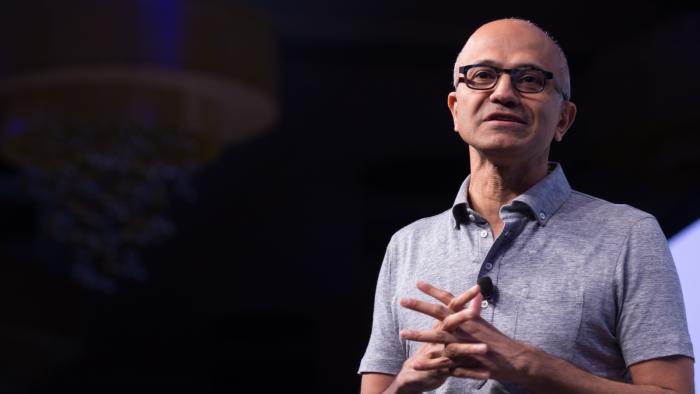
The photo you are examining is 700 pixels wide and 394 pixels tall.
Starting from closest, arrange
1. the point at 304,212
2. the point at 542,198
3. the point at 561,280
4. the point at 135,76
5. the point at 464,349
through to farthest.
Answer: the point at 464,349 → the point at 561,280 → the point at 542,198 → the point at 135,76 → the point at 304,212

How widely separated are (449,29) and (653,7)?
1.06 metres

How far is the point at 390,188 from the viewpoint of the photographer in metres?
6.83

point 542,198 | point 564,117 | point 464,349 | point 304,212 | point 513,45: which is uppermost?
point 513,45

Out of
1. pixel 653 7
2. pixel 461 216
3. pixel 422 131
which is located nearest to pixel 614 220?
pixel 461 216

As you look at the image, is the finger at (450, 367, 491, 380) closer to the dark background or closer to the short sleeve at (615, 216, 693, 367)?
the short sleeve at (615, 216, 693, 367)

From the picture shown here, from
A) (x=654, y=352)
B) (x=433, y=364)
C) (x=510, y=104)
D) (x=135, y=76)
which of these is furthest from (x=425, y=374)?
(x=135, y=76)

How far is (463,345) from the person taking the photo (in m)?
1.34

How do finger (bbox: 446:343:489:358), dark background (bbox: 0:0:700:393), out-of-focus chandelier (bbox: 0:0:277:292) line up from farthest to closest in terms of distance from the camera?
dark background (bbox: 0:0:700:393), out-of-focus chandelier (bbox: 0:0:277:292), finger (bbox: 446:343:489:358)

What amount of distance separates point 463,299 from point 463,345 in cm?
6

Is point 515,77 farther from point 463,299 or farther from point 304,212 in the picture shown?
point 304,212

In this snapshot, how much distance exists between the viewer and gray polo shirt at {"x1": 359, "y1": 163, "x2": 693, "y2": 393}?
1416 mm

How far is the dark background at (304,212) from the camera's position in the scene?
561 centimetres

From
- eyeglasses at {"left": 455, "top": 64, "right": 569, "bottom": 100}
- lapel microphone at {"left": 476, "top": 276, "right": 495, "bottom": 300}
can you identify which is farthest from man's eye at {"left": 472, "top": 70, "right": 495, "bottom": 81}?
lapel microphone at {"left": 476, "top": 276, "right": 495, "bottom": 300}

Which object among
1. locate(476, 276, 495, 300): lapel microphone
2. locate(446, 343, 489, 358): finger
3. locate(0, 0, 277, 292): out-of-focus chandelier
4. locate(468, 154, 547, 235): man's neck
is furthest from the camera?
locate(0, 0, 277, 292): out-of-focus chandelier
